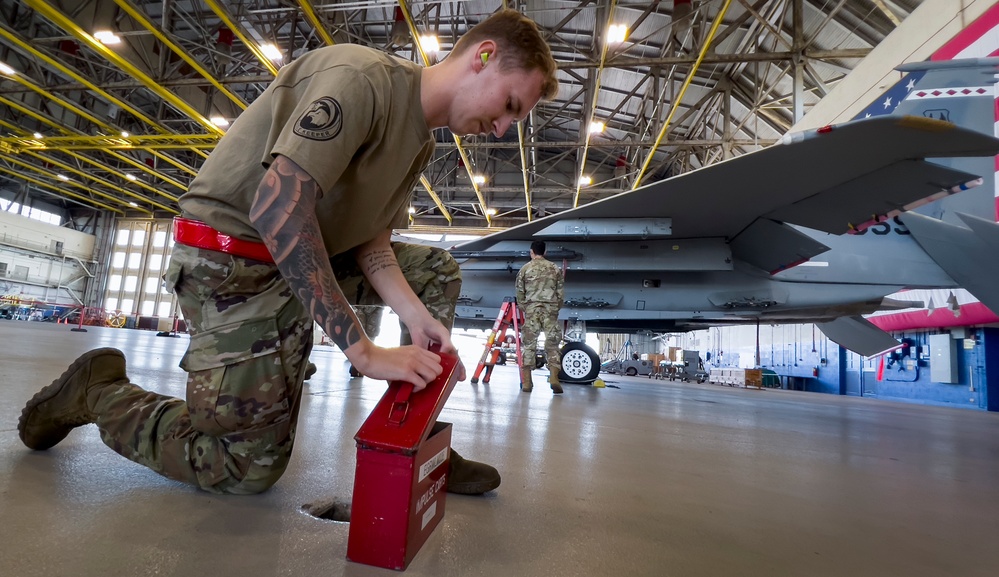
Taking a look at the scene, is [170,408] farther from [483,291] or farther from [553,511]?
[483,291]

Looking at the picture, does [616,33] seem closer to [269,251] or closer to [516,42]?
[516,42]

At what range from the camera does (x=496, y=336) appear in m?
4.73

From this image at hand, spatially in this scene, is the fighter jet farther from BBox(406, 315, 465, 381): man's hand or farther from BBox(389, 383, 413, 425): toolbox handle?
BBox(389, 383, 413, 425): toolbox handle

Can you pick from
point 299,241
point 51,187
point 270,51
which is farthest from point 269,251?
point 51,187

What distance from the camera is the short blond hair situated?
Answer: 102cm

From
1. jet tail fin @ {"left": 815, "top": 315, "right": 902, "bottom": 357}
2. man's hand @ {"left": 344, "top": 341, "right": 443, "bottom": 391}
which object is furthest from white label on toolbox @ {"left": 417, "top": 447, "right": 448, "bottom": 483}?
jet tail fin @ {"left": 815, "top": 315, "right": 902, "bottom": 357}

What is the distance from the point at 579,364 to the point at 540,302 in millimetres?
1750

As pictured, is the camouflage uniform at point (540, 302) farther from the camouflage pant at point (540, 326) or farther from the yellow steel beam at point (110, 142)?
the yellow steel beam at point (110, 142)

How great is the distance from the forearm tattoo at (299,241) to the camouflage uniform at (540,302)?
3.50 metres

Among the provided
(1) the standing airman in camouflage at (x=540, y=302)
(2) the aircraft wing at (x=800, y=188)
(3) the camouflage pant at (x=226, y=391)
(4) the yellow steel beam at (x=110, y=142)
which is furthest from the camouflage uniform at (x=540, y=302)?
(4) the yellow steel beam at (x=110, y=142)

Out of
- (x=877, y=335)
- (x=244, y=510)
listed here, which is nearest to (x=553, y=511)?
(x=244, y=510)

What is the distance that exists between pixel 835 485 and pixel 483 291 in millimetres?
4614

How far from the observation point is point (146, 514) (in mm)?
806

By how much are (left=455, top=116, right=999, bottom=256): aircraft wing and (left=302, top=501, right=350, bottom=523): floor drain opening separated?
11.4ft
